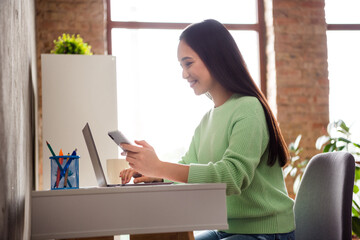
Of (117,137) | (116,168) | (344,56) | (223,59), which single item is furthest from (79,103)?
(344,56)

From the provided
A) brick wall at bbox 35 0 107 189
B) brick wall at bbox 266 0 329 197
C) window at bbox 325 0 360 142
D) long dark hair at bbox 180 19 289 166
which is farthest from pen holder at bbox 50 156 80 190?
window at bbox 325 0 360 142

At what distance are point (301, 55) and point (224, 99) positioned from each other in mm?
3259

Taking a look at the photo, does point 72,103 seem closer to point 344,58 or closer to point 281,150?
point 281,150

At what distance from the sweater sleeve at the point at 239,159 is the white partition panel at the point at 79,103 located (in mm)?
1417

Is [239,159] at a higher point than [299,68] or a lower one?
lower

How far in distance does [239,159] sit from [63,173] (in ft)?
1.64

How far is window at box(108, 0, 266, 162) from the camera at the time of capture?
15.2 feet

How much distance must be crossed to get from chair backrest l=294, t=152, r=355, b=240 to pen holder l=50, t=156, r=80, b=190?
80cm

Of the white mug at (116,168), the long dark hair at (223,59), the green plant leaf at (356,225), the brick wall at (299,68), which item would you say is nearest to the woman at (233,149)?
the long dark hair at (223,59)

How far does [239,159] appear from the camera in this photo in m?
1.38

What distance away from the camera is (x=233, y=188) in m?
1.33

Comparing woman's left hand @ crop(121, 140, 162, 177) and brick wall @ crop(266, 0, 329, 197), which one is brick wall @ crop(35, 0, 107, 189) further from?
woman's left hand @ crop(121, 140, 162, 177)

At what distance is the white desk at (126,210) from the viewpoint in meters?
1.11

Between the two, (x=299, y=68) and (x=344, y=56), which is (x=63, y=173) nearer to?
(x=299, y=68)
